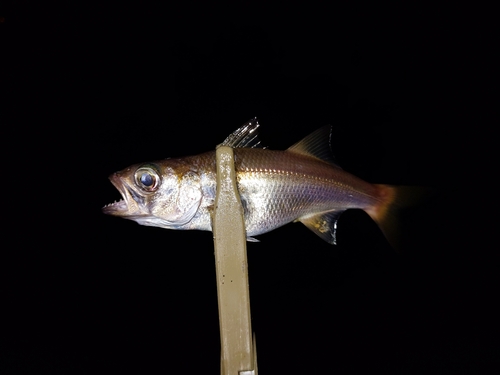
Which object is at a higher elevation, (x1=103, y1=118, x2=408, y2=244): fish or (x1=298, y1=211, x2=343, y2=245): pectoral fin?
(x1=103, y1=118, x2=408, y2=244): fish

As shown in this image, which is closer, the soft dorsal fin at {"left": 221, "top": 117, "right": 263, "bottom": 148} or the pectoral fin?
the soft dorsal fin at {"left": 221, "top": 117, "right": 263, "bottom": 148}

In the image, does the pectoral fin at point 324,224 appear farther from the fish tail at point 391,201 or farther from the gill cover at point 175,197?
the gill cover at point 175,197

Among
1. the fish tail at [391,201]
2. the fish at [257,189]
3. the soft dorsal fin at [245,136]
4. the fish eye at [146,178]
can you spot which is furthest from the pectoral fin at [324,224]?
the fish eye at [146,178]

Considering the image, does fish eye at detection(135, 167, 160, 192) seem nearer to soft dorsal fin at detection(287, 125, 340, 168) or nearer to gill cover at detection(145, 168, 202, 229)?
gill cover at detection(145, 168, 202, 229)

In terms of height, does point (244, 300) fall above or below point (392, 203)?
below

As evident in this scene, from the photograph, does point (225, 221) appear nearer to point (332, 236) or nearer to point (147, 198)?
point (147, 198)

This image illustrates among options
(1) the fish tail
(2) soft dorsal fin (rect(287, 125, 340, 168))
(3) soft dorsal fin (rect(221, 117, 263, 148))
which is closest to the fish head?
(3) soft dorsal fin (rect(221, 117, 263, 148))

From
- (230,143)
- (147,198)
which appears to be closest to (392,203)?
(230,143)
